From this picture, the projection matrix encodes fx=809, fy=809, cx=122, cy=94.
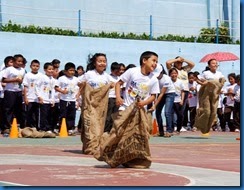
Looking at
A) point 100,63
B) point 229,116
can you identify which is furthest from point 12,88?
point 229,116

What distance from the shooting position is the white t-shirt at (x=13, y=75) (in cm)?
1883

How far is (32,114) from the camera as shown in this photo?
19.2 meters

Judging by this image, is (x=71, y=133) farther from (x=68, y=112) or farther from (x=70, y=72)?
(x=70, y=72)

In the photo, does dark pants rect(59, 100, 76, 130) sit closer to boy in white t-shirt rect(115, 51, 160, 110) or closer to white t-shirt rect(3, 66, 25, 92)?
white t-shirt rect(3, 66, 25, 92)

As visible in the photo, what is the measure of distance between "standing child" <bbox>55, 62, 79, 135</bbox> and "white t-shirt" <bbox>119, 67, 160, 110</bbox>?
7.57 metres

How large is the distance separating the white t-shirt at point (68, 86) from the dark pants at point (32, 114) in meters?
0.84

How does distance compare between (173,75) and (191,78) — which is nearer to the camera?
(173,75)

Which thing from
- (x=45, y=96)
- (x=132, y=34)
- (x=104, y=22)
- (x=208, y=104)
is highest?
(x=104, y=22)

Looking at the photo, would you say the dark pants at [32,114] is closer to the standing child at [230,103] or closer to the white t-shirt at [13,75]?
the white t-shirt at [13,75]

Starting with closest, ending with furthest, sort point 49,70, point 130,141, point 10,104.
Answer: point 130,141
point 10,104
point 49,70

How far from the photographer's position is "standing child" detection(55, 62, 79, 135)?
1956 cm

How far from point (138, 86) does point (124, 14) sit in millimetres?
19017

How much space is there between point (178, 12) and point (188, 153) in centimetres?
1846

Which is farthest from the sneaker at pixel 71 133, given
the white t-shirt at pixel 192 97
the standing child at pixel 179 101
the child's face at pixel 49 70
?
the white t-shirt at pixel 192 97
